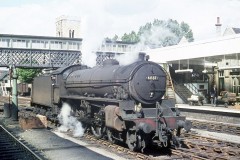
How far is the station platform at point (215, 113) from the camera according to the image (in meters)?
19.5

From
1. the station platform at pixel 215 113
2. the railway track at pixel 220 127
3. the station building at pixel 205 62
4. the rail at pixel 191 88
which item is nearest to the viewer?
the railway track at pixel 220 127

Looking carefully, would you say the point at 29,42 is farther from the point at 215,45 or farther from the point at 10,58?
the point at 215,45

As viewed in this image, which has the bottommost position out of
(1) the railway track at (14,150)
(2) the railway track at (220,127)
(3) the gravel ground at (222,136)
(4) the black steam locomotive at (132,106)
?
(3) the gravel ground at (222,136)

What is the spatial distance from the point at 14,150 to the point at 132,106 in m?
4.36

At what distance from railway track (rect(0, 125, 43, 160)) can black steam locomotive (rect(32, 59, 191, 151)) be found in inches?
110

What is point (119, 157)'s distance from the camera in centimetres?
1011

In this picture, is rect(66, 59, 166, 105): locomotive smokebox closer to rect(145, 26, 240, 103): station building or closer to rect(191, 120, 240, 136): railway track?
rect(191, 120, 240, 136): railway track

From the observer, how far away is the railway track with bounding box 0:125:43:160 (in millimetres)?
9815

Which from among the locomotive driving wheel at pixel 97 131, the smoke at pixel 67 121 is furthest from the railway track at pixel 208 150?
the smoke at pixel 67 121

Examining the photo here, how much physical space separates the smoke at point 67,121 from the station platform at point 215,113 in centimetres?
974

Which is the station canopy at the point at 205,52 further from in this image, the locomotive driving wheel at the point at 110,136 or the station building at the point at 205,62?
the locomotive driving wheel at the point at 110,136

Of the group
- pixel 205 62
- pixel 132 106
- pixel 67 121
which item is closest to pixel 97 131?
pixel 67 121

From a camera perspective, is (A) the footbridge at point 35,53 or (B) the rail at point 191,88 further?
(B) the rail at point 191,88

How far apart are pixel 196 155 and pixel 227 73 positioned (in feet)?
60.3
